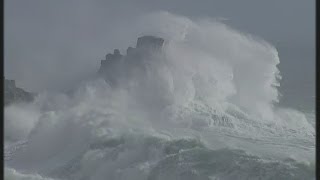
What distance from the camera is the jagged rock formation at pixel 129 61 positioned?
770 inches

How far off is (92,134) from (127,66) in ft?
19.2

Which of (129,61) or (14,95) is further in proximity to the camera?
(129,61)

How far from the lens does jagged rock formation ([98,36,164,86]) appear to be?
64.2ft

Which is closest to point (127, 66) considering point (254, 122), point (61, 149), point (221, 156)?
point (254, 122)

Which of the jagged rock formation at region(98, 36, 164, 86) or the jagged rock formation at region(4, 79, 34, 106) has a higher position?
the jagged rock formation at region(98, 36, 164, 86)

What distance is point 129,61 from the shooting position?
→ 20.2 metres

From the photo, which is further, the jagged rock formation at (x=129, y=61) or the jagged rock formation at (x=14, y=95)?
the jagged rock formation at (x=129, y=61)

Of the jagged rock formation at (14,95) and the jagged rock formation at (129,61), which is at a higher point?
the jagged rock formation at (129,61)

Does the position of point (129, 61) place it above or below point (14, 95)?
above

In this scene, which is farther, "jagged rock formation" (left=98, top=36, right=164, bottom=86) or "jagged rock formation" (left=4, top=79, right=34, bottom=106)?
"jagged rock formation" (left=98, top=36, right=164, bottom=86)

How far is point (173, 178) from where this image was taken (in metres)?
10.9

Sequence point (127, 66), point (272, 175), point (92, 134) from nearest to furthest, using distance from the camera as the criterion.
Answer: point (272, 175)
point (92, 134)
point (127, 66)

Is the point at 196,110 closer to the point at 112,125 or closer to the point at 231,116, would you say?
the point at 231,116

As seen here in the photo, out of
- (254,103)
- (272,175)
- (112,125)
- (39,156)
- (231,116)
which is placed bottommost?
→ (272,175)
